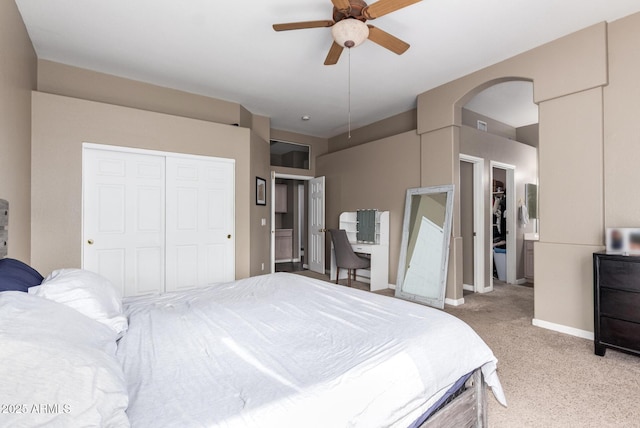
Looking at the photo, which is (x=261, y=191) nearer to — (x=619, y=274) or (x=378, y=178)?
(x=378, y=178)

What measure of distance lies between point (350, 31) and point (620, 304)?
299cm

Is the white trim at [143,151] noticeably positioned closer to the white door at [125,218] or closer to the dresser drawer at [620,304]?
the white door at [125,218]

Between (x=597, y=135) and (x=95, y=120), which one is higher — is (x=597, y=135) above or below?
below

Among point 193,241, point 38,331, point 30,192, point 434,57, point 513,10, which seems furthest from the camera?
point 193,241

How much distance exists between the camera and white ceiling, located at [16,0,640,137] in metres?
2.58

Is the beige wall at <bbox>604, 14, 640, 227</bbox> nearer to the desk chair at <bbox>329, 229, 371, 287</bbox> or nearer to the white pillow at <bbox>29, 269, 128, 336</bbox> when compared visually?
the desk chair at <bbox>329, 229, 371, 287</bbox>

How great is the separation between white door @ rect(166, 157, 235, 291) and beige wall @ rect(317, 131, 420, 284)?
2244mm

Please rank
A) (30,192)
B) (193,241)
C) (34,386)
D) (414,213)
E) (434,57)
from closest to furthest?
(34,386) < (30,192) < (434,57) < (193,241) < (414,213)

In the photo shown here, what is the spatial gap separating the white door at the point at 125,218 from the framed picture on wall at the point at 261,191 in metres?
1.38

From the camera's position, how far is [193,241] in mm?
4008

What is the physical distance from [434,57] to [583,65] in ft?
4.44

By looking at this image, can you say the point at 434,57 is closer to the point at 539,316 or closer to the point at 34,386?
the point at 539,316

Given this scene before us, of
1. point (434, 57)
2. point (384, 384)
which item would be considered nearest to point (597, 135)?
point (434, 57)

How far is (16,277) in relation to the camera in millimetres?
1426
